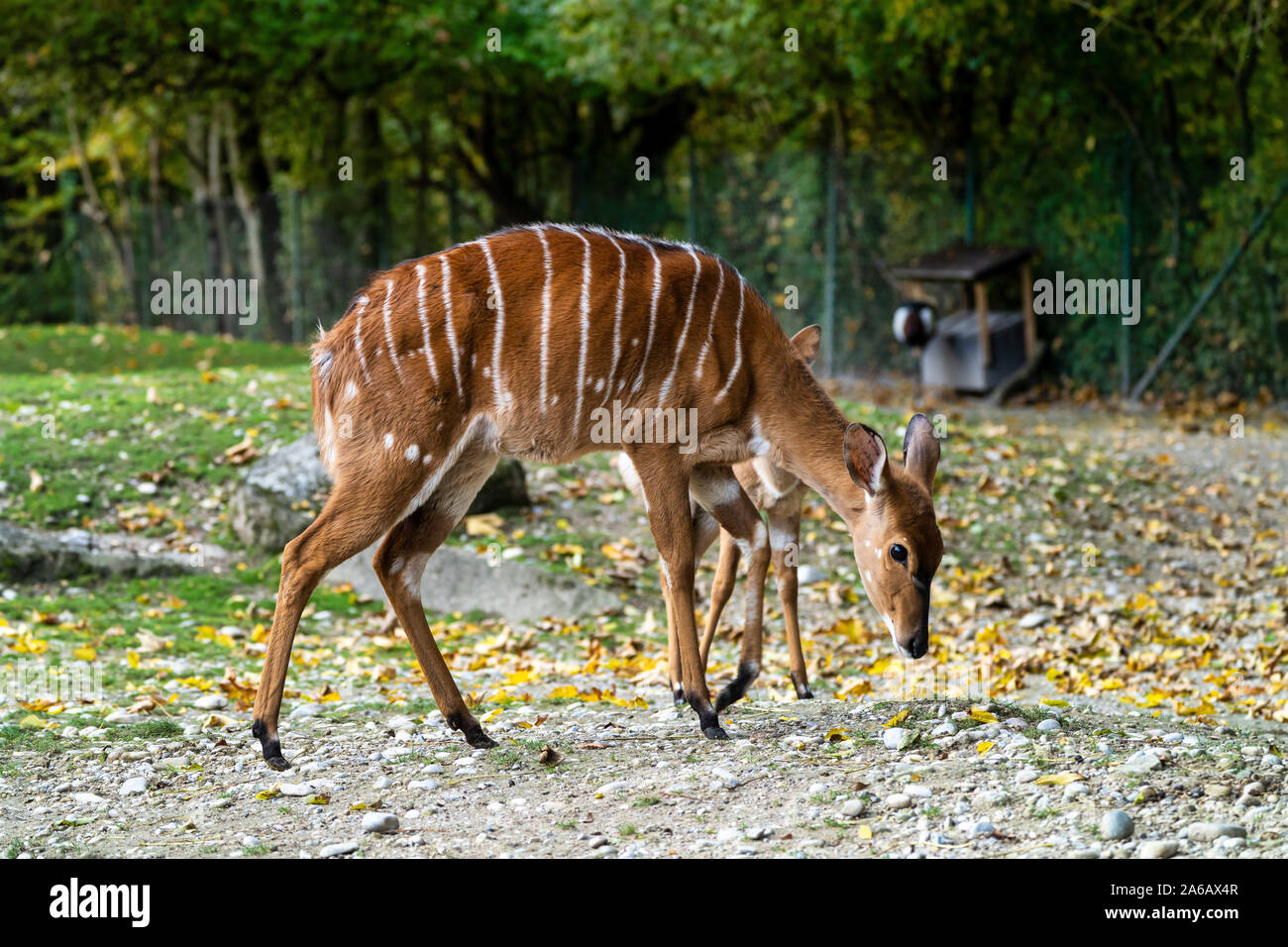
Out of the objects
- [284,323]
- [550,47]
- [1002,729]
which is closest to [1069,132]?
[550,47]

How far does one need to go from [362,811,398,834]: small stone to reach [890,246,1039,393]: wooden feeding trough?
1222 cm

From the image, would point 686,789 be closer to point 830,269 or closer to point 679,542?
point 679,542

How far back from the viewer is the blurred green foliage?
1559 centimetres

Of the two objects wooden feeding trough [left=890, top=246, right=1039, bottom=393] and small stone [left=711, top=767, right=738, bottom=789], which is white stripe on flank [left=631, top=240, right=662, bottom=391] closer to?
small stone [left=711, top=767, right=738, bottom=789]

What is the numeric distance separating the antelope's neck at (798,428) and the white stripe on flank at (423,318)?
1235 mm

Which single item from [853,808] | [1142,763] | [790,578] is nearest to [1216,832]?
[1142,763]

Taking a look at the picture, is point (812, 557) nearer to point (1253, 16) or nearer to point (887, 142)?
point (1253, 16)

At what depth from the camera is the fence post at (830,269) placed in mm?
17922

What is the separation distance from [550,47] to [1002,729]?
576 inches

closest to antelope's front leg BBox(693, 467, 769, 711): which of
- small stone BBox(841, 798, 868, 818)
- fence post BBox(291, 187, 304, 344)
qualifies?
small stone BBox(841, 798, 868, 818)

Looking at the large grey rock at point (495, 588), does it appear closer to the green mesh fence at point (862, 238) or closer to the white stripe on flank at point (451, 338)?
the white stripe on flank at point (451, 338)

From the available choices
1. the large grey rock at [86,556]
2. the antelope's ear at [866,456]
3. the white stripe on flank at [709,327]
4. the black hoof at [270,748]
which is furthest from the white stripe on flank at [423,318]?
the large grey rock at [86,556]

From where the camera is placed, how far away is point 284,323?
846 inches

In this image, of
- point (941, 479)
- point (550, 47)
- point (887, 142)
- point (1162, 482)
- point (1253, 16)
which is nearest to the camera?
point (941, 479)
